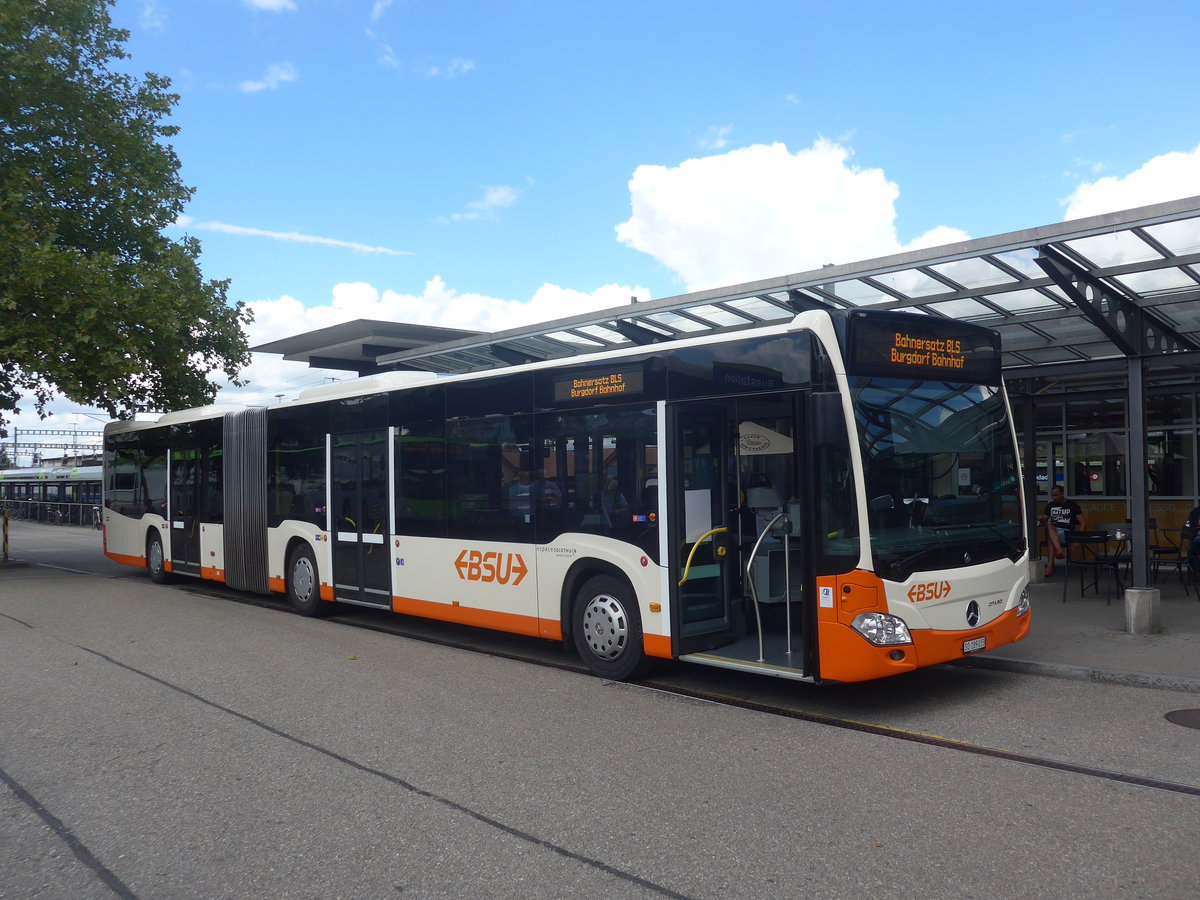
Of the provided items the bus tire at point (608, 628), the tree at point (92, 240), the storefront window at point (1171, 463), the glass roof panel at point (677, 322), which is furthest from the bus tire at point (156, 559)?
the storefront window at point (1171, 463)

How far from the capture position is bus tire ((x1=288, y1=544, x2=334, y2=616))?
489 inches

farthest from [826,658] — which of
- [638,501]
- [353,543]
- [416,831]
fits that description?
[353,543]

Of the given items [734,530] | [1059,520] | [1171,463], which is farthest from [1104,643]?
[1171,463]

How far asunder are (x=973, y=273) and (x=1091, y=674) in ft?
14.0

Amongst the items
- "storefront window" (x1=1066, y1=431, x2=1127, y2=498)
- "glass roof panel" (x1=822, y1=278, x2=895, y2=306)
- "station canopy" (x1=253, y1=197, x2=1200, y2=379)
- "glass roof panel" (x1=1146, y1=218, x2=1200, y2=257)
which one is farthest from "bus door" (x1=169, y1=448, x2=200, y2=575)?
"storefront window" (x1=1066, y1=431, x2=1127, y2=498)

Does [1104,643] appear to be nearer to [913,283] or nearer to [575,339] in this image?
[913,283]

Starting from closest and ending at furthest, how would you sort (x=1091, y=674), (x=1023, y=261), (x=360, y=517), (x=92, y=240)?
(x=1091, y=674), (x=1023, y=261), (x=360, y=517), (x=92, y=240)

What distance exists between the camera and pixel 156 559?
1697cm

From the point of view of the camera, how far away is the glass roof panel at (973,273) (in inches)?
379

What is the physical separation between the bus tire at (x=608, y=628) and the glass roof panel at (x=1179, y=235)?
5.63m

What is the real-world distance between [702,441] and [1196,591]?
332 inches

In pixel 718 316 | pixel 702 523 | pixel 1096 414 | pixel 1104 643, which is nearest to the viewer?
pixel 702 523

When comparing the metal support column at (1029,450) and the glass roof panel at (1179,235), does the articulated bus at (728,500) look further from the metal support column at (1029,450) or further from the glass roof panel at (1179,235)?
the metal support column at (1029,450)

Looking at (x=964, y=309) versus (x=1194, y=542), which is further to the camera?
(x=1194, y=542)
